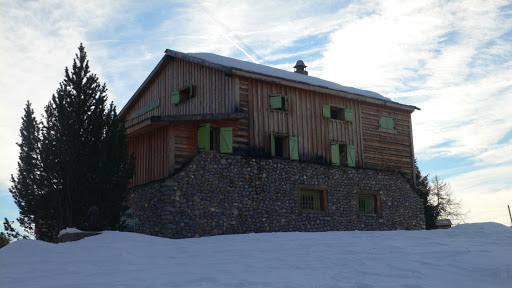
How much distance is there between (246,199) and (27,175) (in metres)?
8.33

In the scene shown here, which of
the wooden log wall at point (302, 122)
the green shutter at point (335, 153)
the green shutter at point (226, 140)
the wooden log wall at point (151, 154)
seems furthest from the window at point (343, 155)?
the wooden log wall at point (151, 154)

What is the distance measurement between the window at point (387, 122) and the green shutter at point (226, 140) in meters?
10.2

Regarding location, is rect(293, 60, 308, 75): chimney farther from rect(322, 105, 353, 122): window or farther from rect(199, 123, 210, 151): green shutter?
rect(199, 123, 210, 151): green shutter

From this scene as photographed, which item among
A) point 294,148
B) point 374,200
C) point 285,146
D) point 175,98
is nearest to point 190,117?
point 285,146

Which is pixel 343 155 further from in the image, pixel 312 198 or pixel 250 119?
pixel 250 119

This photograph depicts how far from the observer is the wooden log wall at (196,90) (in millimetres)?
21422

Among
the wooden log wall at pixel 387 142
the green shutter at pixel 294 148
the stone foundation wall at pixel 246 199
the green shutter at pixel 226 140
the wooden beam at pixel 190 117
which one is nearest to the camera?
the stone foundation wall at pixel 246 199

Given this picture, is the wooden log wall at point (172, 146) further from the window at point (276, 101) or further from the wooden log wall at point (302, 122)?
the window at point (276, 101)

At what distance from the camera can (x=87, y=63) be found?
17922 mm

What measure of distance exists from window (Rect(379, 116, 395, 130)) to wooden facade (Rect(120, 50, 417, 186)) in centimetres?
11

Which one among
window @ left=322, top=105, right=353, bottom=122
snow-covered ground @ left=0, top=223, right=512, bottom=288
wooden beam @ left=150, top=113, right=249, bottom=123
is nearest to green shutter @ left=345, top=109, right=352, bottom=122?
window @ left=322, top=105, right=353, bottom=122

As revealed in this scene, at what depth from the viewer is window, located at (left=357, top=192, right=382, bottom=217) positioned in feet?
81.3

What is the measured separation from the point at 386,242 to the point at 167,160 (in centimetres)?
1032

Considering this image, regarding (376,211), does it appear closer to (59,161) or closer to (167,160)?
(167,160)
